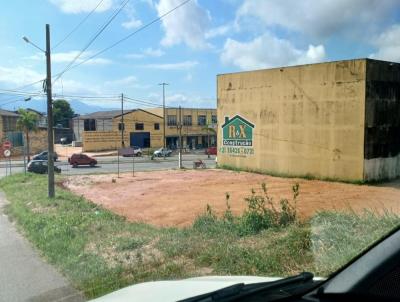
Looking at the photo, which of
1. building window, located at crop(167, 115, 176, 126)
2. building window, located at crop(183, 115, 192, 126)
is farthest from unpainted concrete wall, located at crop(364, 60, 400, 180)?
building window, located at crop(183, 115, 192, 126)

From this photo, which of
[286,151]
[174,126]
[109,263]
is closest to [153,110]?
[174,126]

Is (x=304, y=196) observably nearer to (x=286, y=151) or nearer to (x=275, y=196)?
(x=275, y=196)

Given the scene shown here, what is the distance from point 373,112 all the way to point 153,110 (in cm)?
7200

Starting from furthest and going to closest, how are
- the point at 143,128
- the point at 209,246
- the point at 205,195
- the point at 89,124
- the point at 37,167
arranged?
the point at 89,124 < the point at 143,128 < the point at 37,167 < the point at 205,195 < the point at 209,246

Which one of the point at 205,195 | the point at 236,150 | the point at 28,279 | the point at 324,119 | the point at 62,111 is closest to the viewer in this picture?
the point at 28,279

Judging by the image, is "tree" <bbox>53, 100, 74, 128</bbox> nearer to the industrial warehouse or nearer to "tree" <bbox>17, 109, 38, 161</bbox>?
the industrial warehouse

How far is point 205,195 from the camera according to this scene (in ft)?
68.8

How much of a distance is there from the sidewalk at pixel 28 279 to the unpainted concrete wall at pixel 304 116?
59.7 feet

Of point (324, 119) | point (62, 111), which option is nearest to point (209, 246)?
point (324, 119)

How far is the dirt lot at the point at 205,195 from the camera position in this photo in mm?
15547

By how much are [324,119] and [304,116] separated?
153 cm

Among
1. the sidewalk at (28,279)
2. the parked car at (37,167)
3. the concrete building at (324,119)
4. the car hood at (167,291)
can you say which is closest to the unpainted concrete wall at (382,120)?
the concrete building at (324,119)

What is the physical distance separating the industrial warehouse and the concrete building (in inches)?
1788

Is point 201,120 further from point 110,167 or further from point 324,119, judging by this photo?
point 324,119
